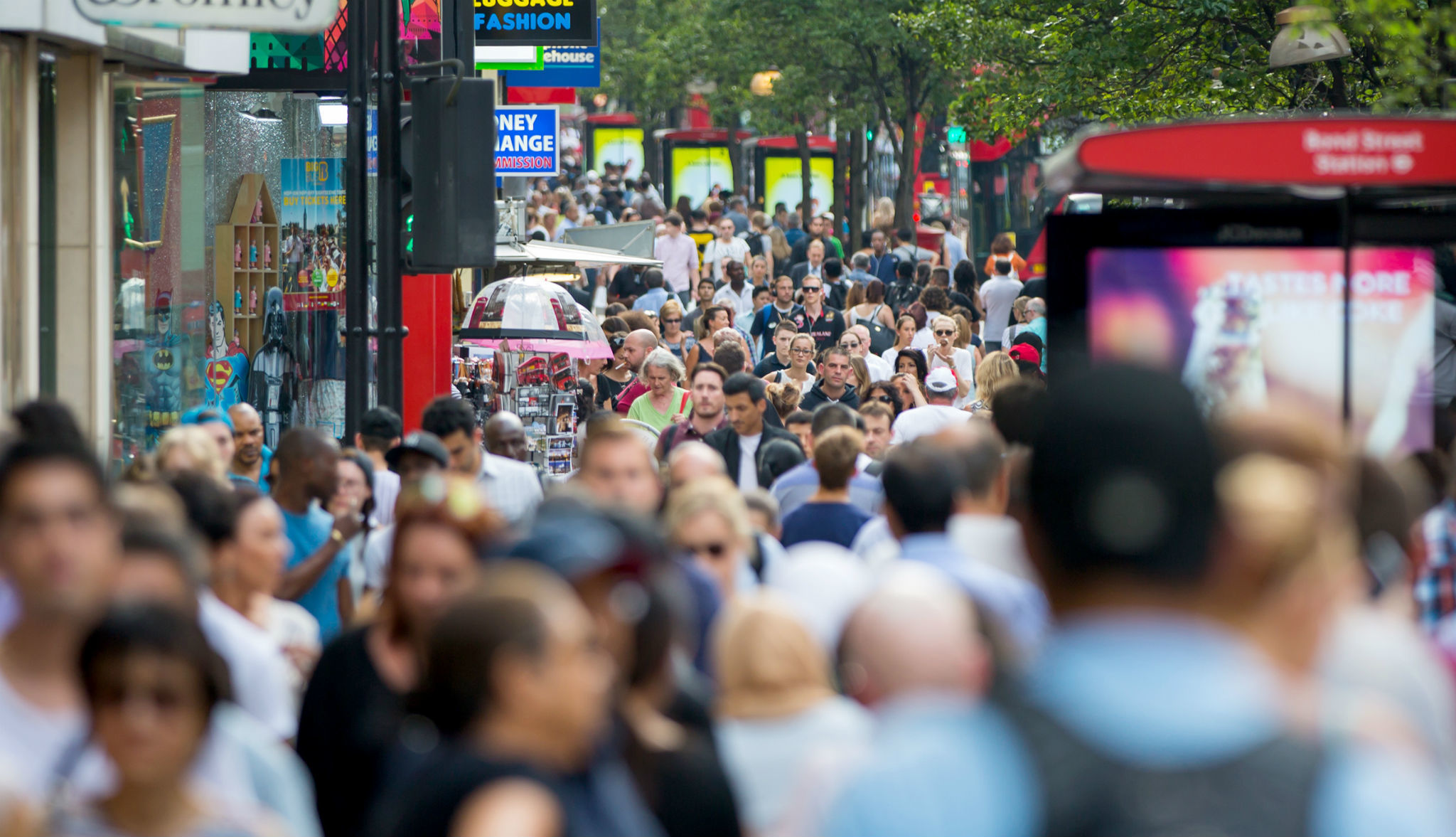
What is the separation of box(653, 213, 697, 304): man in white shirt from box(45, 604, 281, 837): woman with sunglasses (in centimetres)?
2337

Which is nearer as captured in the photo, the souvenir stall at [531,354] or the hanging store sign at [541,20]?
the souvenir stall at [531,354]

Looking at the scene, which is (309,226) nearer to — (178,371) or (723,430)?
(178,371)

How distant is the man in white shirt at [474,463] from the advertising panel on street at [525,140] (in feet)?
33.6

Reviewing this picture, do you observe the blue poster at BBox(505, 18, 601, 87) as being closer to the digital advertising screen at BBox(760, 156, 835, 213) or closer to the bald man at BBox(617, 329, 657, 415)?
the bald man at BBox(617, 329, 657, 415)

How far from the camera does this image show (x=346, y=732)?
4512 millimetres

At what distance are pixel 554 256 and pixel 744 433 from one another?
8.43m

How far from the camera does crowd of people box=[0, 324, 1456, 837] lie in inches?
76.6

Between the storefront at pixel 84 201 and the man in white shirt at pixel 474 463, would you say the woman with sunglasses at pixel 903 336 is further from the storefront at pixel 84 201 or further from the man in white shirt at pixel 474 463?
the man in white shirt at pixel 474 463

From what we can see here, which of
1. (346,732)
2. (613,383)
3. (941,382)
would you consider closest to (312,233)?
(613,383)

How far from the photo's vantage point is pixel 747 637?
422cm

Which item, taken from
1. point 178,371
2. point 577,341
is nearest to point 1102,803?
point 178,371

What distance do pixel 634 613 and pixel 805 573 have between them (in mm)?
2099

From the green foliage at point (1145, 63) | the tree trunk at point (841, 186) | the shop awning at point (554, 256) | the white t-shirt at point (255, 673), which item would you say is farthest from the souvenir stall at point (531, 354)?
the tree trunk at point (841, 186)

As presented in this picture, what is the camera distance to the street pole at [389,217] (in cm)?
1077
